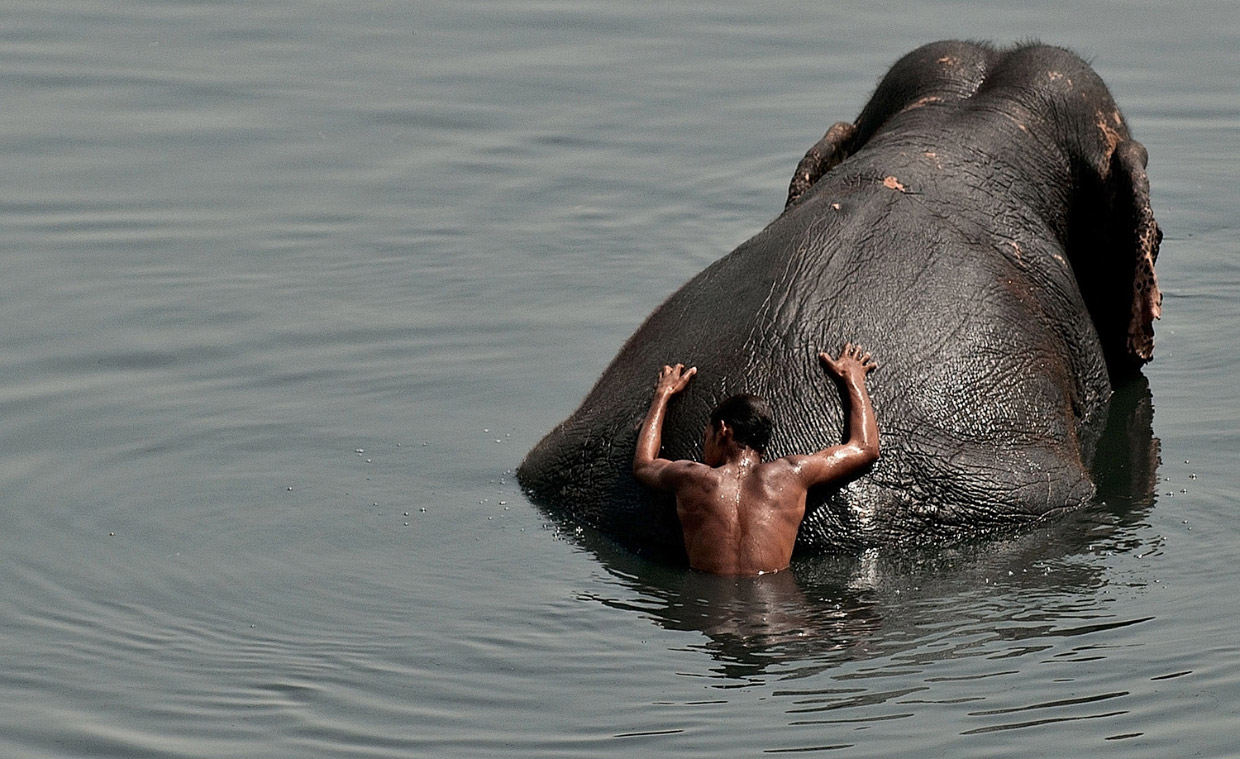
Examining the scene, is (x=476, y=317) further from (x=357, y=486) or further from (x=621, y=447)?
(x=621, y=447)

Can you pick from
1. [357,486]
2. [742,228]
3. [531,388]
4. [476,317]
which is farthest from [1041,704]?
[742,228]

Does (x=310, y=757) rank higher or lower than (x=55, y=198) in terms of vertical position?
lower

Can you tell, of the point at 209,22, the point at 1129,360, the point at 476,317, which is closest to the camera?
the point at 1129,360

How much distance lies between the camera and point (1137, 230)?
40.0 ft

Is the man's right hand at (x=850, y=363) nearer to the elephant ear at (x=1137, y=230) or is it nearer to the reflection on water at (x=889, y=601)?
the reflection on water at (x=889, y=601)

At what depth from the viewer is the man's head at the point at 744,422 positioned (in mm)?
9773

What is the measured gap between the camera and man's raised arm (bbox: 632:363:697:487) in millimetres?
9992

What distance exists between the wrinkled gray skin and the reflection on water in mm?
130

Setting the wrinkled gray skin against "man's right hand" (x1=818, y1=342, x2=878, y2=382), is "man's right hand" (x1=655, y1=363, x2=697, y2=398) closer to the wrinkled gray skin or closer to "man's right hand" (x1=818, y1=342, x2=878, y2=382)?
the wrinkled gray skin

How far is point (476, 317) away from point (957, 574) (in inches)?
183

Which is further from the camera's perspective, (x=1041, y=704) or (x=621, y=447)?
(x=621, y=447)

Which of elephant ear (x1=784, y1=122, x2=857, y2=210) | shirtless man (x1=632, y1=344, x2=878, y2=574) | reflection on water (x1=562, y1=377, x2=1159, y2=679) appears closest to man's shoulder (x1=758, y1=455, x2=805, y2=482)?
shirtless man (x1=632, y1=344, x2=878, y2=574)

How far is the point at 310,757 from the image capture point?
Answer: 856cm

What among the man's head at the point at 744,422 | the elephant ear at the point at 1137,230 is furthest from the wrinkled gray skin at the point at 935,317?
the man's head at the point at 744,422
